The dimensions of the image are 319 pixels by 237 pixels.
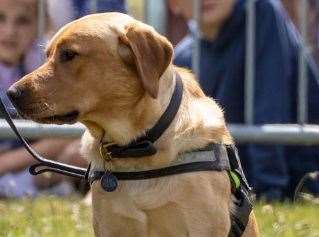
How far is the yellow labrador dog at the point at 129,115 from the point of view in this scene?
4426 mm

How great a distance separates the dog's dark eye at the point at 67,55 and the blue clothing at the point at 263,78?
333 cm

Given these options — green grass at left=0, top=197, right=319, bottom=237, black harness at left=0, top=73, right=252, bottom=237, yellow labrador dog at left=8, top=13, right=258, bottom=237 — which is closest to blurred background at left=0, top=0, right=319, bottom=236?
green grass at left=0, top=197, right=319, bottom=237

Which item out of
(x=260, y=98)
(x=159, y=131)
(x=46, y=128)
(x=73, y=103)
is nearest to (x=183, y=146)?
(x=159, y=131)

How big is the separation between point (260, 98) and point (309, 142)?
533 millimetres

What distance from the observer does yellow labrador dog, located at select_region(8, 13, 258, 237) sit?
443 centimetres

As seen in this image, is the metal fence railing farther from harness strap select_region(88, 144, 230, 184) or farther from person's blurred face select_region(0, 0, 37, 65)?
harness strap select_region(88, 144, 230, 184)

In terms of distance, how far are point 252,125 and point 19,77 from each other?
149cm

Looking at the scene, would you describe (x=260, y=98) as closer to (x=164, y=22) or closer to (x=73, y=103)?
(x=164, y=22)

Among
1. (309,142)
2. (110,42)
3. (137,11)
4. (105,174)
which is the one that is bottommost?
(309,142)

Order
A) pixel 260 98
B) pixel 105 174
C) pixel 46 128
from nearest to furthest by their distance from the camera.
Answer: pixel 105 174, pixel 46 128, pixel 260 98

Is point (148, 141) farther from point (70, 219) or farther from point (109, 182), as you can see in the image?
point (70, 219)

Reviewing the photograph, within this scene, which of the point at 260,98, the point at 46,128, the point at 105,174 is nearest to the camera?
the point at 105,174

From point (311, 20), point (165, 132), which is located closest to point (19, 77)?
point (311, 20)

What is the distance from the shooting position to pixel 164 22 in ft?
26.2
